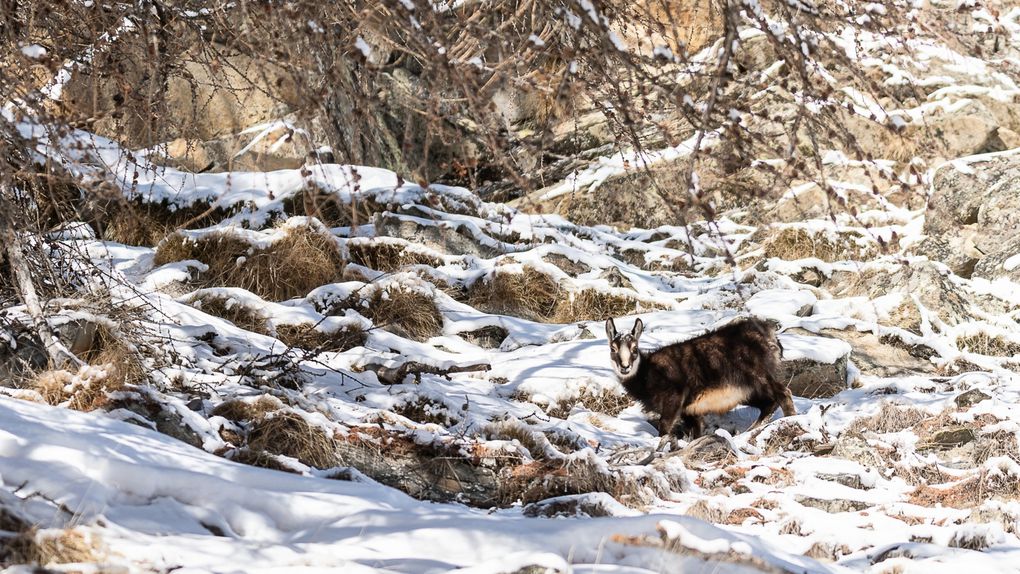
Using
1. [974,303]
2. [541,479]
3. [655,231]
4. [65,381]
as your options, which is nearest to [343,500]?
[541,479]

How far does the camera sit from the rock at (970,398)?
746 cm

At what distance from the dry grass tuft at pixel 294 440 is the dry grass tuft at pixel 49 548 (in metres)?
2.29

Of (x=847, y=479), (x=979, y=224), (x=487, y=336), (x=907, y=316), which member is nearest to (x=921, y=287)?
(x=907, y=316)

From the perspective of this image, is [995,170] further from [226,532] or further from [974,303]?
[226,532]

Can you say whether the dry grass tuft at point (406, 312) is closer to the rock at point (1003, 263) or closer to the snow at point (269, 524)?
the snow at point (269, 524)

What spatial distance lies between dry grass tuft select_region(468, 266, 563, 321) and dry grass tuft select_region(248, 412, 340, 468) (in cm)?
491

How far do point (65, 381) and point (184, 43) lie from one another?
7.01 feet

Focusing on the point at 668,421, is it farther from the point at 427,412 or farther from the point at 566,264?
the point at 566,264

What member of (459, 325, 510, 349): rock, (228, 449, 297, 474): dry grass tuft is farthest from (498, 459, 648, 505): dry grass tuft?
(459, 325, 510, 349): rock

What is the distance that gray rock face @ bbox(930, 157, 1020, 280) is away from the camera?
38.8 ft

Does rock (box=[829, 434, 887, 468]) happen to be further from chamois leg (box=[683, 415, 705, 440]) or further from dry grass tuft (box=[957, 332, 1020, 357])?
dry grass tuft (box=[957, 332, 1020, 357])

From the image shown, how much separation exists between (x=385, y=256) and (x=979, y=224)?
299 inches

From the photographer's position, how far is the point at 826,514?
507 cm

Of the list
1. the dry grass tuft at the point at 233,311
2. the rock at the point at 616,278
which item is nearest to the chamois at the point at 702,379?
the rock at the point at 616,278
